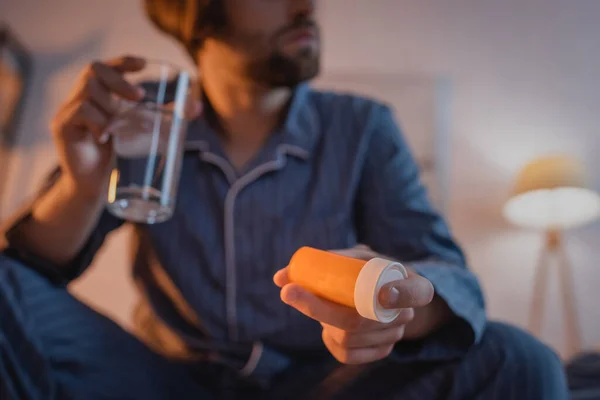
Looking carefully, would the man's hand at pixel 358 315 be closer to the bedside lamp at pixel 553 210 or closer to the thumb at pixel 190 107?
the thumb at pixel 190 107

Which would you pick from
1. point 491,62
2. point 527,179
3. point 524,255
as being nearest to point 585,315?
point 524,255

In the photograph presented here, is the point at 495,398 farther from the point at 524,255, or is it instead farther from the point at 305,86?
the point at 524,255

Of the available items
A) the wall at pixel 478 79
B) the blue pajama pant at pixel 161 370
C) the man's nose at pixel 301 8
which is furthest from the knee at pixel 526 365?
the wall at pixel 478 79

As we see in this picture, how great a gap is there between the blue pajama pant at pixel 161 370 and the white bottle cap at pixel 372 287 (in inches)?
7.3

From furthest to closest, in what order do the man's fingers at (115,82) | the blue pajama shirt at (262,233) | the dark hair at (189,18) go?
the dark hair at (189,18), the blue pajama shirt at (262,233), the man's fingers at (115,82)

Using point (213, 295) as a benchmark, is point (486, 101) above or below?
above

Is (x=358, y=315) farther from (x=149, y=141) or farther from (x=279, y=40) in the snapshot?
(x=279, y=40)

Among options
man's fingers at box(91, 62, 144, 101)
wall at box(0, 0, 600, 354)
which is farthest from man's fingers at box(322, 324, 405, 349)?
wall at box(0, 0, 600, 354)

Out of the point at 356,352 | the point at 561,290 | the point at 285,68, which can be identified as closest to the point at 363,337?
the point at 356,352

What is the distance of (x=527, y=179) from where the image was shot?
1.29 meters

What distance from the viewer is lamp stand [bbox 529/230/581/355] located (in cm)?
134

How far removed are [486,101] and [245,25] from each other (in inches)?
38.4

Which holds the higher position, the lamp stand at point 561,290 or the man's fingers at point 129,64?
the man's fingers at point 129,64

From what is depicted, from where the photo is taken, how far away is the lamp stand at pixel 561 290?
1339mm
